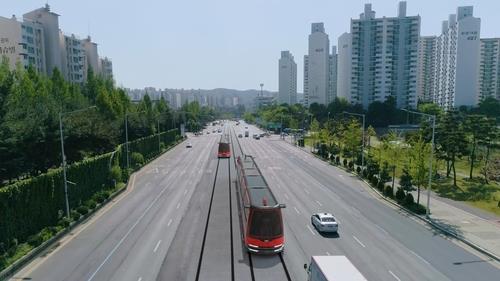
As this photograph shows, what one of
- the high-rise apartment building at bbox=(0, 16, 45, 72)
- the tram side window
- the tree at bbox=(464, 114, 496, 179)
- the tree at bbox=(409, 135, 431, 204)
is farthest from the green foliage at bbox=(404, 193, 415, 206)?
the high-rise apartment building at bbox=(0, 16, 45, 72)

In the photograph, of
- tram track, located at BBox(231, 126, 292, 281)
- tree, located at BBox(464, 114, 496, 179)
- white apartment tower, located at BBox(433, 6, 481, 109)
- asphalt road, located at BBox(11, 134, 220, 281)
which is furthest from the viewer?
white apartment tower, located at BBox(433, 6, 481, 109)

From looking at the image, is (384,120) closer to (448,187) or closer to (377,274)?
(448,187)

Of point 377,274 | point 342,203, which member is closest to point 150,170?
point 342,203

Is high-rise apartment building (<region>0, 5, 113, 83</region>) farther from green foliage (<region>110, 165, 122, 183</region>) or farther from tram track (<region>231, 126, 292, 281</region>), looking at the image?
tram track (<region>231, 126, 292, 281</region>)

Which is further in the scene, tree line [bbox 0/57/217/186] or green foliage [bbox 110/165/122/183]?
green foliage [bbox 110/165/122/183]

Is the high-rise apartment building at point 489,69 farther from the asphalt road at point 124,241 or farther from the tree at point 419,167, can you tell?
the asphalt road at point 124,241

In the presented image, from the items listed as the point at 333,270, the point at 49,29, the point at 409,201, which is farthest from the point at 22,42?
the point at 333,270

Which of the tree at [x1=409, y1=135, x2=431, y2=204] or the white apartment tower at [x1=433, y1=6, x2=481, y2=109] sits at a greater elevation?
the white apartment tower at [x1=433, y1=6, x2=481, y2=109]
